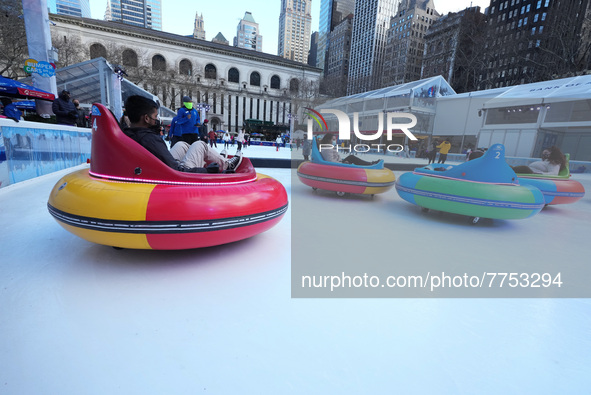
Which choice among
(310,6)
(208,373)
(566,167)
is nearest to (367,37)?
(310,6)

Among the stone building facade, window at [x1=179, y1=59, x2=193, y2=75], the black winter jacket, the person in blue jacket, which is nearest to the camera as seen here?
the person in blue jacket

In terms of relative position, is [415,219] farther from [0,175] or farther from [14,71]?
[14,71]

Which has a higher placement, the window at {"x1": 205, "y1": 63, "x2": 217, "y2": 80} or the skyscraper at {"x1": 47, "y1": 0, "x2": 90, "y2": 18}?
the skyscraper at {"x1": 47, "y1": 0, "x2": 90, "y2": 18}

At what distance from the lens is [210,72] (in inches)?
1917

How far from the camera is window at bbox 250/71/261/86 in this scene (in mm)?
51906

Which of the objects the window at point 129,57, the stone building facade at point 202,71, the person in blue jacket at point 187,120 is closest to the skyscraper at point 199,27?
the stone building facade at point 202,71

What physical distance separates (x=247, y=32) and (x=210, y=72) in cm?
10950

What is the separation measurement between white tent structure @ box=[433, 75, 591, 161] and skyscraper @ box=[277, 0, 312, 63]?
421 ft

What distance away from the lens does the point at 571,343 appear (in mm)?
1521

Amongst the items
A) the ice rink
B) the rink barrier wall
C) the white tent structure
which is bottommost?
the ice rink

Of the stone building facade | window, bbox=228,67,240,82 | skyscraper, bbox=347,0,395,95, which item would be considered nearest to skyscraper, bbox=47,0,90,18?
the stone building facade

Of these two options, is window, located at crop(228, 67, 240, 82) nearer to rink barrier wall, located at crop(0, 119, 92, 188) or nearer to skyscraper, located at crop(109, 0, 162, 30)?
rink barrier wall, located at crop(0, 119, 92, 188)

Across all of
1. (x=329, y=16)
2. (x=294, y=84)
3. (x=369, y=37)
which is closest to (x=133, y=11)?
(x=329, y=16)

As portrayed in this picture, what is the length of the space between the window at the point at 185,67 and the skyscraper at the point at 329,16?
7371cm
